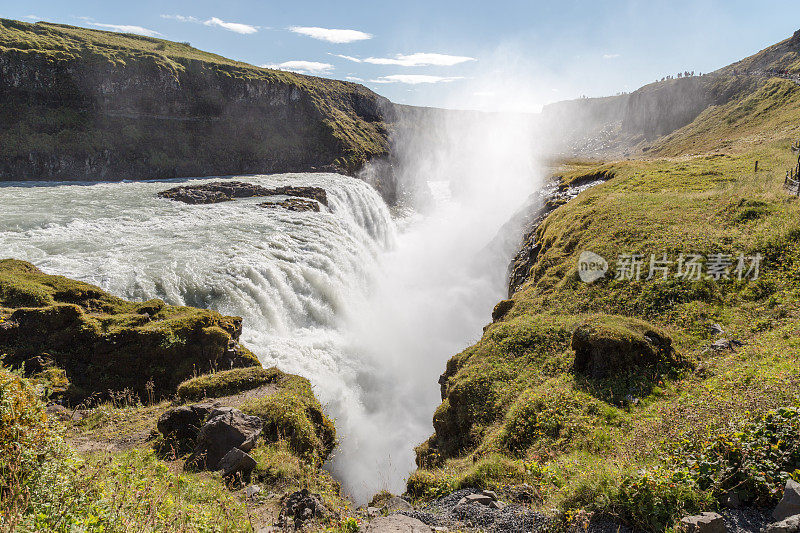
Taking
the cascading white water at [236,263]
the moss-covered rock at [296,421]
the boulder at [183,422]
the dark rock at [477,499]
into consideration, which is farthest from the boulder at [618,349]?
the boulder at [183,422]

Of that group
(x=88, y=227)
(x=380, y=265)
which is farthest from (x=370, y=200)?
(x=88, y=227)

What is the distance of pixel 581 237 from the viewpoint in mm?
20781

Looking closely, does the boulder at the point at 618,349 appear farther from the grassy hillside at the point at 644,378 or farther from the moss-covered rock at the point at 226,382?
the moss-covered rock at the point at 226,382

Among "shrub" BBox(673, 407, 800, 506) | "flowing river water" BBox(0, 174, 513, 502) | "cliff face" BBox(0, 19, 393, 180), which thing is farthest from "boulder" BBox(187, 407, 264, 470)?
"cliff face" BBox(0, 19, 393, 180)

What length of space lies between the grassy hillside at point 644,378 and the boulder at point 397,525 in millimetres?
2112

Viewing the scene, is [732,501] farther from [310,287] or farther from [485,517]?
[310,287]

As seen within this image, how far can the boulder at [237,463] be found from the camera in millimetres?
7625

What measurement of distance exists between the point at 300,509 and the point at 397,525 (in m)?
1.75

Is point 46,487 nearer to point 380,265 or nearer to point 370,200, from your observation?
point 380,265

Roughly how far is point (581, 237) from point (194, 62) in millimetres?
87698

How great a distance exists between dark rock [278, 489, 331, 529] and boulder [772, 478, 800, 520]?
6.26m

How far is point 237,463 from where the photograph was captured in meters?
7.70

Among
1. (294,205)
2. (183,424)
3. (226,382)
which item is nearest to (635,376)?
(226,382)

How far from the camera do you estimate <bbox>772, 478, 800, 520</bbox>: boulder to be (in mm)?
4672
